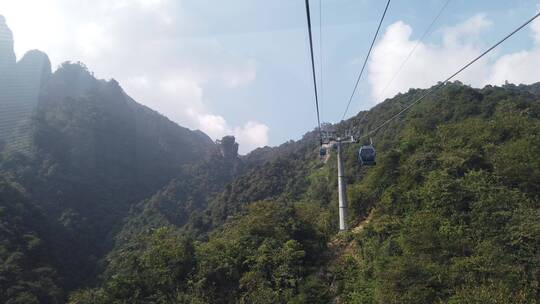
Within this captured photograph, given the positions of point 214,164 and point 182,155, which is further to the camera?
point 182,155

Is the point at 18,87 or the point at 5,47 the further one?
the point at 5,47

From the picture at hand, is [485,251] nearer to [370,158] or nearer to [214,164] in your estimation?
[370,158]

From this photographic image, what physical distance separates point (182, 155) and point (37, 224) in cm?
6456

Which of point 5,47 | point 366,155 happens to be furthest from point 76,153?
point 366,155

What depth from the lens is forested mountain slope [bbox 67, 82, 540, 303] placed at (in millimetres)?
12859

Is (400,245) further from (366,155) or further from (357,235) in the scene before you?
(366,155)

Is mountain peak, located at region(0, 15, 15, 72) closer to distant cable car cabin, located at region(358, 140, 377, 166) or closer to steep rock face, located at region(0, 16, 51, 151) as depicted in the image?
steep rock face, located at region(0, 16, 51, 151)

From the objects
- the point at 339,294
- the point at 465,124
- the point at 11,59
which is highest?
the point at 11,59

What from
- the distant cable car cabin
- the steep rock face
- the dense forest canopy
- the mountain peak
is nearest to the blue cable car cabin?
the distant cable car cabin

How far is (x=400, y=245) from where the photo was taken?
1552 centimetres

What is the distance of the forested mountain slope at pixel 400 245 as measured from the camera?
12859 millimetres

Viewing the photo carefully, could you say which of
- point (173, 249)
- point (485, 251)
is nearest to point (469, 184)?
point (485, 251)

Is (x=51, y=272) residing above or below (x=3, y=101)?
below

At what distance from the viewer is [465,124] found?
25.8 metres
